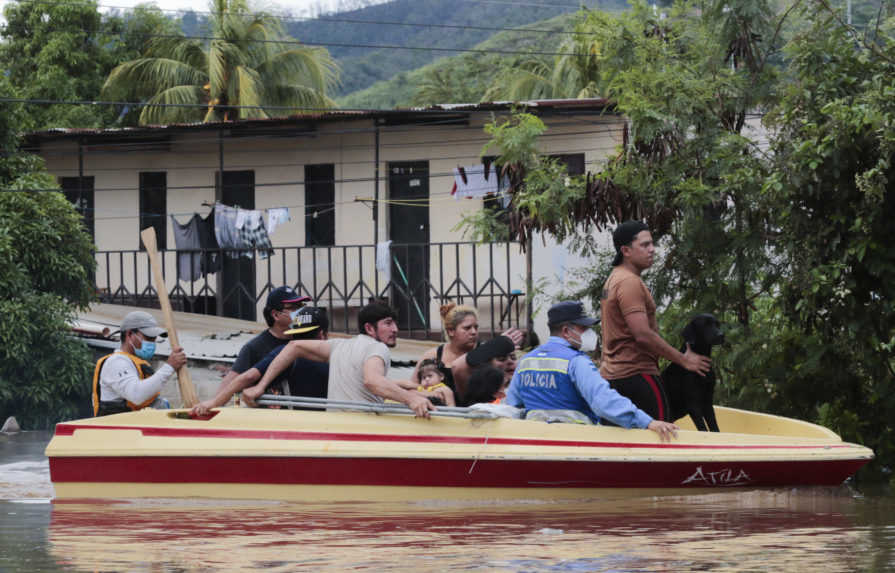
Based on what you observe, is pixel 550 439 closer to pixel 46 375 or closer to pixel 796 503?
pixel 796 503

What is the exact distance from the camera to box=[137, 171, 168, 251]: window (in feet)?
72.3

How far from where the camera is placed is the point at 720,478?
7375 millimetres

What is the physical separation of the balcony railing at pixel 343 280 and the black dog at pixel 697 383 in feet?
31.5

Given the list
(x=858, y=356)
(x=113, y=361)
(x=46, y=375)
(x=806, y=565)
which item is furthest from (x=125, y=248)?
(x=806, y=565)

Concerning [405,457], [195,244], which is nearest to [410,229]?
[195,244]

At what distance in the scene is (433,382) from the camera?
8.26 m

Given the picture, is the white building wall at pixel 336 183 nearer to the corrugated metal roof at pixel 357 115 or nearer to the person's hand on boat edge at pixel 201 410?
the corrugated metal roof at pixel 357 115

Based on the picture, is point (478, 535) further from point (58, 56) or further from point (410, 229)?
point (58, 56)

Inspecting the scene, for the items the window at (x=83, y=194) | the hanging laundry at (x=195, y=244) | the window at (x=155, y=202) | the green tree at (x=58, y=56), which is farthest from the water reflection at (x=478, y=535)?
the green tree at (x=58, y=56)

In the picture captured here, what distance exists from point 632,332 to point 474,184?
11.6m

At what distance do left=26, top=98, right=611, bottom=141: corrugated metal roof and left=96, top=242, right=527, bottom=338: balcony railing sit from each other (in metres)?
2.01

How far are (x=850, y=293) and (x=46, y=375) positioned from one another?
1064 cm

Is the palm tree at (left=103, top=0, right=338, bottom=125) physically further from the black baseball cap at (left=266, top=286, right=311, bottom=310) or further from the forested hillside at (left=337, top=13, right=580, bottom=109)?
the black baseball cap at (left=266, top=286, right=311, bottom=310)

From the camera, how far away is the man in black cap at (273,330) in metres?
8.34
